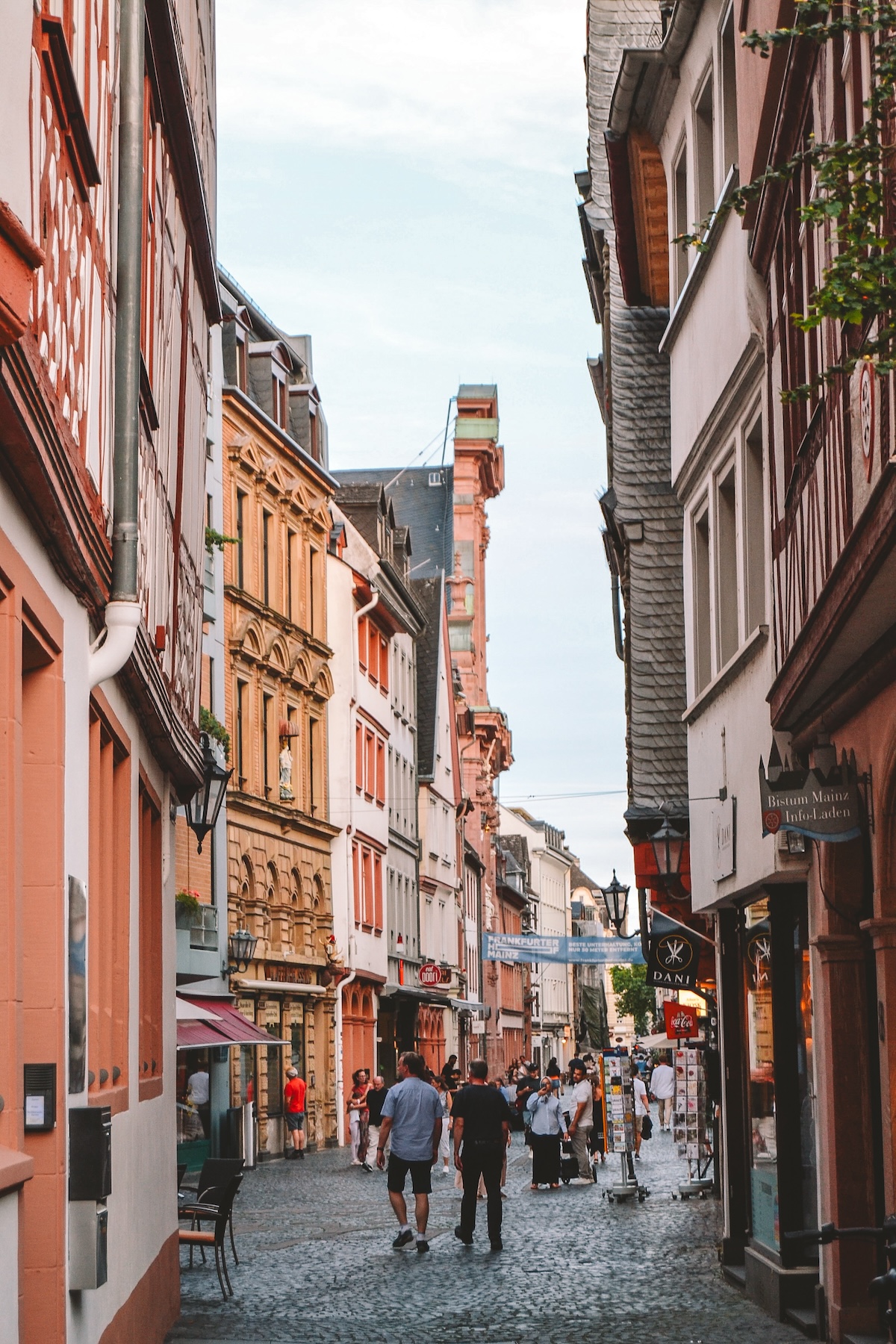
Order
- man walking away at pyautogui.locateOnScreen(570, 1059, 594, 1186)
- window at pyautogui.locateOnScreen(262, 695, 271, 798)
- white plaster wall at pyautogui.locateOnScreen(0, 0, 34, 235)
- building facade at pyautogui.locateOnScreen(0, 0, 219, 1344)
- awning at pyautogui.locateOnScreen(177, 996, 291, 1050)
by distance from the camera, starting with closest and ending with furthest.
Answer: white plaster wall at pyautogui.locateOnScreen(0, 0, 34, 235), building facade at pyautogui.locateOnScreen(0, 0, 219, 1344), awning at pyautogui.locateOnScreen(177, 996, 291, 1050), man walking away at pyautogui.locateOnScreen(570, 1059, 594, 1186), window at pyautogui.locateOnScreen(262, 695, 271, 798)

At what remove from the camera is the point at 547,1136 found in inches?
1096

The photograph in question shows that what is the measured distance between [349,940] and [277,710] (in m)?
7.25

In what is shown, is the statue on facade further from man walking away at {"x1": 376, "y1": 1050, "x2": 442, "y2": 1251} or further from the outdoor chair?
the outdoor chair

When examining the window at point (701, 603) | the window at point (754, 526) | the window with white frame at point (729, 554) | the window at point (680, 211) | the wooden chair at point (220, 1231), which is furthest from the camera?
the window at point (680, 211)

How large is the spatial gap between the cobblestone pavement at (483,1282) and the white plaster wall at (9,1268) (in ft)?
19.3

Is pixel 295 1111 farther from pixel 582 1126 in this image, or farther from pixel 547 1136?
pixel 547 1136

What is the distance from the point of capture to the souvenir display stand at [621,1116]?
25.7 m

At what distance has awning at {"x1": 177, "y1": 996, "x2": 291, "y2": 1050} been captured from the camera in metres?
27.4

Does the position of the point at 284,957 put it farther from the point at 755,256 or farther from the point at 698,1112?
the point at 755,256

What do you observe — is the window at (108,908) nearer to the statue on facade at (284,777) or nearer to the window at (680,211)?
the window at (680,211)

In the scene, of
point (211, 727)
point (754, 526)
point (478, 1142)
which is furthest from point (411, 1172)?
point (211, 727)

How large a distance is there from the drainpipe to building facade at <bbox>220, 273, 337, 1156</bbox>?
1104 inches

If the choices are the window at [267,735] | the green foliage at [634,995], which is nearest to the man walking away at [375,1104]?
the window at [267,735]

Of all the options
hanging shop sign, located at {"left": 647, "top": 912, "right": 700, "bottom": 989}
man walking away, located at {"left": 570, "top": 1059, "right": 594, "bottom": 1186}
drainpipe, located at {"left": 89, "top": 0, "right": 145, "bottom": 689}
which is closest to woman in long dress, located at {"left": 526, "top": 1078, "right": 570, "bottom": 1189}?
man walking away, located at {"left": 570, "top": 1059, "right": 594, "bottom": 1186}
